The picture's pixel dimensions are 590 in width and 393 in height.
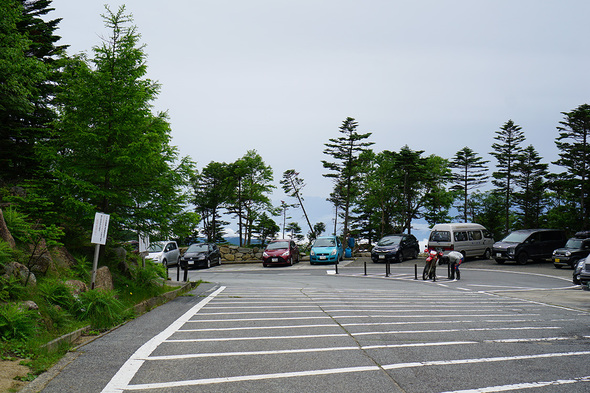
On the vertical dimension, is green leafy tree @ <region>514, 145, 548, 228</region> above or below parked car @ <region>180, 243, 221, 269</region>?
above

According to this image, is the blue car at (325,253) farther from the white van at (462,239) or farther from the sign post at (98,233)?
the sign post at (98,233)

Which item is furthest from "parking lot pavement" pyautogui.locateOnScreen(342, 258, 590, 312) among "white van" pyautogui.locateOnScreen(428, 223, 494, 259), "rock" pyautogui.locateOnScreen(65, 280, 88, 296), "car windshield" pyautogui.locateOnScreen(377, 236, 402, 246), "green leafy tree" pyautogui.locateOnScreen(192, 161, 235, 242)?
"green leafy tree" pyautogui.locateOnScreen(192, 161, 235, 242)

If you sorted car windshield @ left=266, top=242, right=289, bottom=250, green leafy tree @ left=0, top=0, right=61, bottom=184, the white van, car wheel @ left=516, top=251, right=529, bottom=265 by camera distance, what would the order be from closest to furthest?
1. green leafy tree @ left=0, top=0, right=61, bottom=184
2. car wheel @ left=516, top=251, right=529, bottom=265
3. the white van
4. car windshield @ left=266, top=242, right=289, bottom=250

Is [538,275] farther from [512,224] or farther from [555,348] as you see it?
[512,224]

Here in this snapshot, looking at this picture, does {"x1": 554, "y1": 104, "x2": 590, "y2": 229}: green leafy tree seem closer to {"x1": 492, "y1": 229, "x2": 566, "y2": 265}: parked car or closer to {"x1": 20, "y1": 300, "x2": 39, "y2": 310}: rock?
{"x1": 492, "y1": 229, "x2": 566, "y2": 265}: parked car

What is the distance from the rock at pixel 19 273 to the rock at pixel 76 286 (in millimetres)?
678

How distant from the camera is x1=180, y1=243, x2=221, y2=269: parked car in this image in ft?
93.3

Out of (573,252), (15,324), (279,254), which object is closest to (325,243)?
(279,254)

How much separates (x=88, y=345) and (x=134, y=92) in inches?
252

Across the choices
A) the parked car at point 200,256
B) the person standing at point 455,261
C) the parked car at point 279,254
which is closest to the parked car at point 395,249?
the parked car at point 279,254

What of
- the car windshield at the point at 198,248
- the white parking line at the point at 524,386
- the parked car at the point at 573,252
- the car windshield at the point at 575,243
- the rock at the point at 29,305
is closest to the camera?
the white parking line at the point at 524,386

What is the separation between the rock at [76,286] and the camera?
8133 mm

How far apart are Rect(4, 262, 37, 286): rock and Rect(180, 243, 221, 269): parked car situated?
20.4 m

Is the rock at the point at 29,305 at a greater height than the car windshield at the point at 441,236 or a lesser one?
lesser
